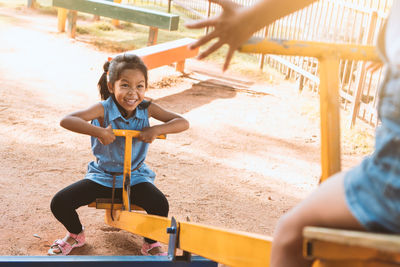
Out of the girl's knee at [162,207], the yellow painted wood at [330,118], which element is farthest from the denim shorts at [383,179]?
the girl's knee at [162,207]

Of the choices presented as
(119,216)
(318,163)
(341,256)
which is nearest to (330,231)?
(341,256)

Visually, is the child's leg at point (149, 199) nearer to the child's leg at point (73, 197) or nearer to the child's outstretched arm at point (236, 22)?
the child's leg at point (73, 197)

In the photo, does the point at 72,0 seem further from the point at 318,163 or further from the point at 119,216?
the point at 119,216

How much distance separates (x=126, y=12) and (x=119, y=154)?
19.6 ft

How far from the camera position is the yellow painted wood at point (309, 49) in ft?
4.27

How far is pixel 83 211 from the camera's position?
3438mm

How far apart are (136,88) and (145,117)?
0.22m

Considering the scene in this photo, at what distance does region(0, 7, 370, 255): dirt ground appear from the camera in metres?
3.35

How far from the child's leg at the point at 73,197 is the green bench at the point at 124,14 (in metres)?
5.57

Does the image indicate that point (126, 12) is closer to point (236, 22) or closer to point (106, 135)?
point (106, 135)

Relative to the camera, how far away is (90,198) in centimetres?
281

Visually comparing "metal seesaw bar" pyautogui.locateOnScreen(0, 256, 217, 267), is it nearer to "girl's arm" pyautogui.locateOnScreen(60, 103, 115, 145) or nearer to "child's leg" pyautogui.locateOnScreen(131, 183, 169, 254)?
"child's leg" pyautogui.locateOnScreen(131, 183, 169, 254)

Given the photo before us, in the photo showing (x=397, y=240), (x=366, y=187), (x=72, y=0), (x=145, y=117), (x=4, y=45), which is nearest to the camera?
(x=397, y=240)

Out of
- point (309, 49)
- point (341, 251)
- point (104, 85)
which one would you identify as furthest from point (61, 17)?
point (341, 251)
